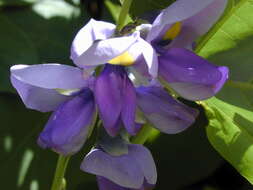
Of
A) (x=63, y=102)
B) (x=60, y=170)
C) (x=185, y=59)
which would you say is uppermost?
(x=185, y=59)

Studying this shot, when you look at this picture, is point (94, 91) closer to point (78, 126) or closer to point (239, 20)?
point (78, 126)

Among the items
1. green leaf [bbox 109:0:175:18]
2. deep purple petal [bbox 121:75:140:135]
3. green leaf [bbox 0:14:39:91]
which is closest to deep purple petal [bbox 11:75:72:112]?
deep purple petal [bbox 121:75:140:135]

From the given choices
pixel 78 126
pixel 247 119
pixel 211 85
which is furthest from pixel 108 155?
pixel 247 119

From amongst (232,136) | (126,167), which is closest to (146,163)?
(126,167)

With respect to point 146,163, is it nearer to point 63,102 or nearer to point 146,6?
point 63,102

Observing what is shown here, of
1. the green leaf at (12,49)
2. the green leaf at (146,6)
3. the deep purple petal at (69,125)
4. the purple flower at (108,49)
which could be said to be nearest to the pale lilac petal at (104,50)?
the purple flower at (108,49)
